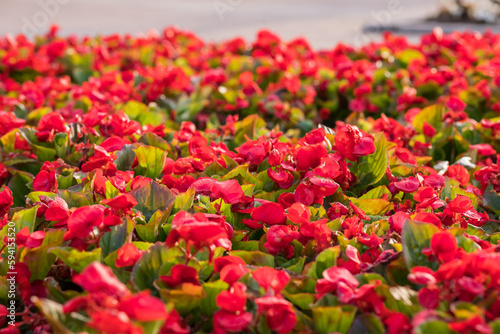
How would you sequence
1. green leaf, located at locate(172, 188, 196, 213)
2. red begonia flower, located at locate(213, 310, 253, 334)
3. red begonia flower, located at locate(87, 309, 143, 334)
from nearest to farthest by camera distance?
1. red begonia flower, located at locate(87, 309, 143, 334)
2. red begonia flower, located at locate(213, 310, 253, 334)
3. green leaf, located at locate(172, 188, 196, 213)

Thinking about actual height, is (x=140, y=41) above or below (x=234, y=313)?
above

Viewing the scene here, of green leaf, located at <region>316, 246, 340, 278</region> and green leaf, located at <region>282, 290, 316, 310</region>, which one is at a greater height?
green leaf, located at <region>316, 246, 340, 278</region>

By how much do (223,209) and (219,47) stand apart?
421 centimetres

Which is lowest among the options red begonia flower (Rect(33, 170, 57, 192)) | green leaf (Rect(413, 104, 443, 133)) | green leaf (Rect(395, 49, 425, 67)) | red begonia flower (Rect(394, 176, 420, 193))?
red begonia flower (Rect(33, 170, 57, 192))

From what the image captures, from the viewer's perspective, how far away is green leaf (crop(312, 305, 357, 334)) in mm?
1299

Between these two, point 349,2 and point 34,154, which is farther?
point 349,2

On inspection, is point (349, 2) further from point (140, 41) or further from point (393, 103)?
point (393, 103)

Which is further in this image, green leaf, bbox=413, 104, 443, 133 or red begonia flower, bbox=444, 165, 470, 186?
green leaf, bbox=413, 104, 443, 133

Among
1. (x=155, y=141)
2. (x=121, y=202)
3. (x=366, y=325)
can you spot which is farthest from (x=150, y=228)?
(x=155, y=141)

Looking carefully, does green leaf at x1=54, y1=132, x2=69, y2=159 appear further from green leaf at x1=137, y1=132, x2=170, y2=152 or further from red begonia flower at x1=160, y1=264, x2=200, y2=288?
red begonia flower at x1=160, y1=264, x2=200, y2=288

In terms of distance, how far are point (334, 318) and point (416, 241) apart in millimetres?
359

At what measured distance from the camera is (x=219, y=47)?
231 inches

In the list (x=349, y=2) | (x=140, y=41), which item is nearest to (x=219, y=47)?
(x=140, y=41)

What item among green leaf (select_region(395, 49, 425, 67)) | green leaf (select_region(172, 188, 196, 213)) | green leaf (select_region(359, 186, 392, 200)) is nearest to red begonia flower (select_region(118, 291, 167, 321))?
green leaf (select_region(172, 188, 196, 213))
